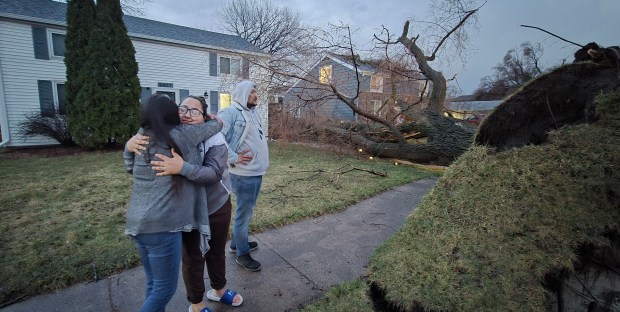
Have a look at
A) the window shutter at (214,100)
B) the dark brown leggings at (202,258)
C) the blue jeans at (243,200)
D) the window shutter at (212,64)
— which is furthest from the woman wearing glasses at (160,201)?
the window shutter at (212,64)

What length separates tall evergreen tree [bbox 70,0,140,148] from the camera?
9.67 meters

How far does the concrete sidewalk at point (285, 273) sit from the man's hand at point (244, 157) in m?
1.03

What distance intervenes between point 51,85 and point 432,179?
1391 centimetres

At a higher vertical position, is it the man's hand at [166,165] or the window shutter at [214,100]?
the window shutter at [214,100]

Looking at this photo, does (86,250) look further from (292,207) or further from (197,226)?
(292,207)

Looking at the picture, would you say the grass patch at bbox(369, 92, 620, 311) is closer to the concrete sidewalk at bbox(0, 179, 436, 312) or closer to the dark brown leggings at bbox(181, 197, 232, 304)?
the concrete sidewalk at bbox(0, 179, 436, 312)

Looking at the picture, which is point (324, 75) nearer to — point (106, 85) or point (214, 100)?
point (106, 85)

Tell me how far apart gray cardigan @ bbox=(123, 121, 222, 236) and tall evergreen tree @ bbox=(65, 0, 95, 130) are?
425 inches

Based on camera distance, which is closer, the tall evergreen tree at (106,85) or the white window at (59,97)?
the tall evergreen tree at (106,85)

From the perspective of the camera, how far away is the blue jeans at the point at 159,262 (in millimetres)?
1550

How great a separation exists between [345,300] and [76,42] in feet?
39.6

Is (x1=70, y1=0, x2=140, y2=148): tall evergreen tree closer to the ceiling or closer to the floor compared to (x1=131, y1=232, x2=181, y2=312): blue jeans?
Result: closer to the ceiling

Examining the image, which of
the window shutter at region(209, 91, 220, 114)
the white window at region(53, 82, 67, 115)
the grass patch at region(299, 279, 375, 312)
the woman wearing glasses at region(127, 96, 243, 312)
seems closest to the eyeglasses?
the woman wearing glasses at region(127, 96, 243, 312)

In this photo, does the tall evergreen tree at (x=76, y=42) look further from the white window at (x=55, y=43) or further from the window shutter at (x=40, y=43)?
the window shutter at (x=40, y=43)
